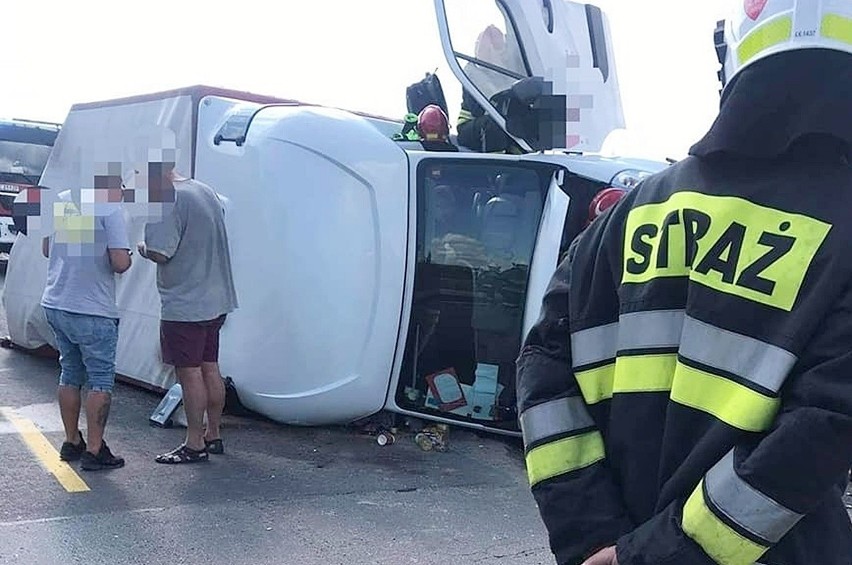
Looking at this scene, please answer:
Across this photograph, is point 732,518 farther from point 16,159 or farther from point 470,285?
point 16,159

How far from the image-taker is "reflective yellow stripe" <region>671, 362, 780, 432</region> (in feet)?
4.36

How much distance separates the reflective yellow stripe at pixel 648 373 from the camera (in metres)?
1.46

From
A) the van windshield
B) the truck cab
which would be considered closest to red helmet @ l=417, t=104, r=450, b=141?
the truck cab

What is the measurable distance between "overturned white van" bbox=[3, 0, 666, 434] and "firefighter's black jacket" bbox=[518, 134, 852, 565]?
3.45 m

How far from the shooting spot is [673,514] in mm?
1396

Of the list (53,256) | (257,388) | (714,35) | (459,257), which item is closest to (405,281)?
(459,257)

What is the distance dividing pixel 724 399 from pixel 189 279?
3.81m

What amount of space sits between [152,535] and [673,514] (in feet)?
9.82

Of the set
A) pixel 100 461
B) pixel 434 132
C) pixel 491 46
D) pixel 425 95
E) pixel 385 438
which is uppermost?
pixel 491 46

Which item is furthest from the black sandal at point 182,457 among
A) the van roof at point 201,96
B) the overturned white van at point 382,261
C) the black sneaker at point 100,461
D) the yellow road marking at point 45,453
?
the van roof at point 201,96

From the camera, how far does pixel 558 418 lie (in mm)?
1563

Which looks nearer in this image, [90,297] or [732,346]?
[732,346]

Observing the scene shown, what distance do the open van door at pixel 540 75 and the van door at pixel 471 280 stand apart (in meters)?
0.32

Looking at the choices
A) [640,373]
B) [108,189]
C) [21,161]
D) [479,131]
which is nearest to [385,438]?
[479,131]
